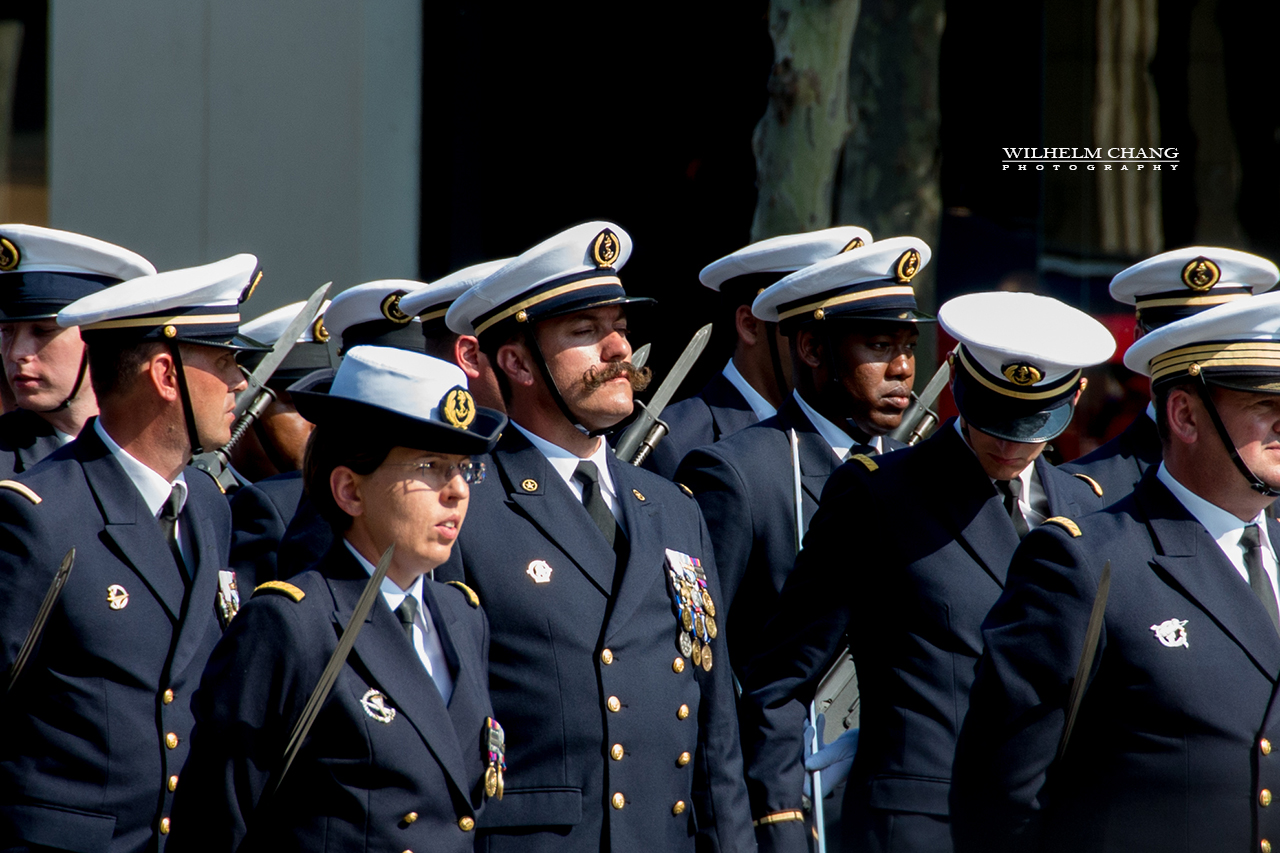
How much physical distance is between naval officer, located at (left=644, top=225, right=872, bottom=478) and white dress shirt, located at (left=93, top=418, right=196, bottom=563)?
82.8 inches

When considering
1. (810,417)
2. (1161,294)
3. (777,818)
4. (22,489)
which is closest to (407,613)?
(22,489)

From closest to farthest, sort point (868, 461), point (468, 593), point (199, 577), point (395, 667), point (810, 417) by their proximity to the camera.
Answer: point (395, 667)
point (468, 593)
point (199, 577)
point (868, 461)
point (810, 417)

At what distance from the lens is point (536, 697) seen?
3588mm

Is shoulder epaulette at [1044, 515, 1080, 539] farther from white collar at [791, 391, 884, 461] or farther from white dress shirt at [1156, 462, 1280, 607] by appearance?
white collar at [791, 391, 884, 461]

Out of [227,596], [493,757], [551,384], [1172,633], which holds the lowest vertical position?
[493,757]

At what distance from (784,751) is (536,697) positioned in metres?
0.79

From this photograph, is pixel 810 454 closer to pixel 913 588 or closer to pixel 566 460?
pixel 913 588

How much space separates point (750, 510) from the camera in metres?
4.66

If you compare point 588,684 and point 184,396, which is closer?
point 588,684

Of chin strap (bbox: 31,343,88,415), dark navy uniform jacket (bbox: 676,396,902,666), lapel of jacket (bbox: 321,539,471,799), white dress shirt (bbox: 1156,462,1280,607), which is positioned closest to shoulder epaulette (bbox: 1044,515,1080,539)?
white dress shirt (bbox: 1156,462,1280,607)

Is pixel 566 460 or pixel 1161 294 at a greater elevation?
pixel 1161 294

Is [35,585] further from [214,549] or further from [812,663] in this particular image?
[812,663]

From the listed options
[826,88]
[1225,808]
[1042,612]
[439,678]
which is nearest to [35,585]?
[439,678]

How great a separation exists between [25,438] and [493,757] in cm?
249
